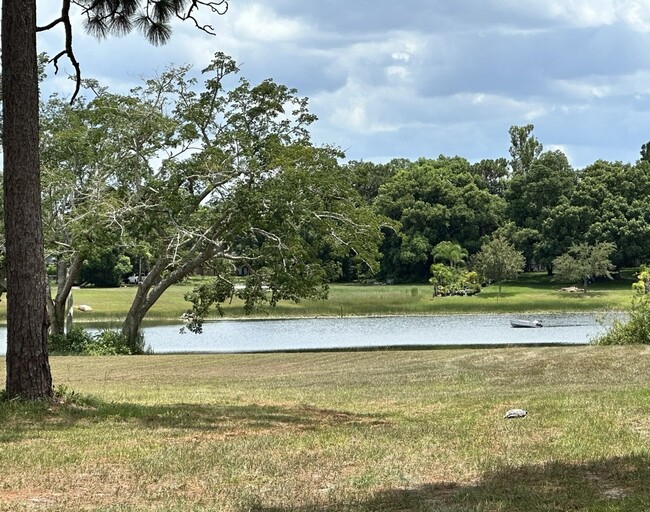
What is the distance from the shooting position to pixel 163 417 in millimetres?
9266

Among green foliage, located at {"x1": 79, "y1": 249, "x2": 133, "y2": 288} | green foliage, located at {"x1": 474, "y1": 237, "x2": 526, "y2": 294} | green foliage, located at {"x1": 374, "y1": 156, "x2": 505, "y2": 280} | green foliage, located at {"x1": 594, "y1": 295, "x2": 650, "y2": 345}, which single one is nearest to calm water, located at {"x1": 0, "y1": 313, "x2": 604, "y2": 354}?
green foliage, located at {"x1": 594, "y1": 295, "x2": 650, "y2": 345}

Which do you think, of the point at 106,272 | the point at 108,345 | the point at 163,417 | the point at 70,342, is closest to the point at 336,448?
the point at 163,417

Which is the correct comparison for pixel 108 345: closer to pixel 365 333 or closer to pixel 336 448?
pixel 365 333

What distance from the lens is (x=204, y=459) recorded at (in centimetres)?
671

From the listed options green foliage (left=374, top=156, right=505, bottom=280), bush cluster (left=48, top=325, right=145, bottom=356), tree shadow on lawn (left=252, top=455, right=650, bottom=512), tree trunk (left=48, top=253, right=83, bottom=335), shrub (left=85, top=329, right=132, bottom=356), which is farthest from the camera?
green foliage (left=374, top=156, right=505, bottom=280)

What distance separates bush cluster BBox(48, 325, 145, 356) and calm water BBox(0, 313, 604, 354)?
2260mm

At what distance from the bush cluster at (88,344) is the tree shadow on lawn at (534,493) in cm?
2075

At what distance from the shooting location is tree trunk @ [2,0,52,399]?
9188 mm

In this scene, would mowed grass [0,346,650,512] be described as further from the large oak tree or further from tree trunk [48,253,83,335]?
tree trunk [48,253,83,335]

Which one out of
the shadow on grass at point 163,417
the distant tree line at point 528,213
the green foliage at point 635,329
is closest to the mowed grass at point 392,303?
the distant tree line at point 528,213

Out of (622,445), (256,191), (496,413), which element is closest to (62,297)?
(256,191)

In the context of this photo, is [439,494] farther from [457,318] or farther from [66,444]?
[457,318]

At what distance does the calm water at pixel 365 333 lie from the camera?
2881cm

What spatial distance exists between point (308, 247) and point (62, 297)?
8675 millimetres
